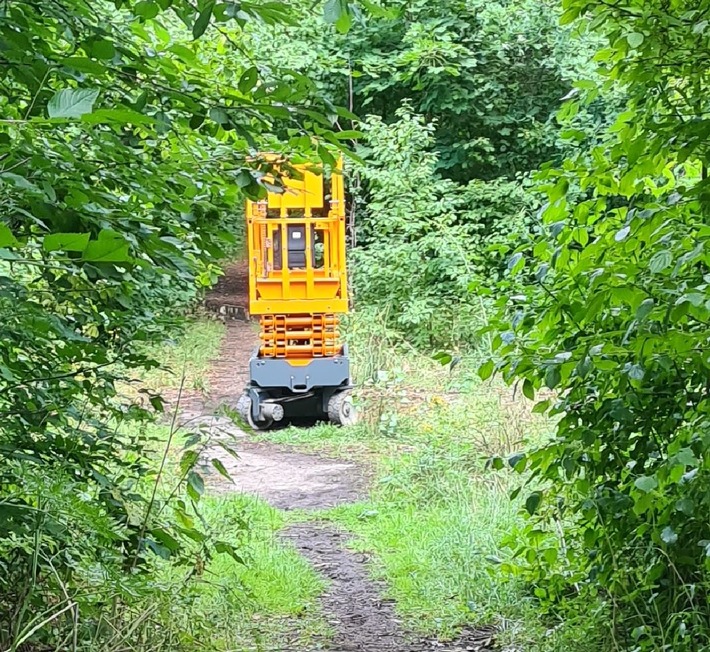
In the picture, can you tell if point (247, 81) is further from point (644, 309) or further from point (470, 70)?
point (470, 70)

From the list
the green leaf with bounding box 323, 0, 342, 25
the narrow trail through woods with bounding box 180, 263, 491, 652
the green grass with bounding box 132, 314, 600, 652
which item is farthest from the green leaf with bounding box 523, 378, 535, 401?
the green leaf with bounding box 323, 0, 342, 25

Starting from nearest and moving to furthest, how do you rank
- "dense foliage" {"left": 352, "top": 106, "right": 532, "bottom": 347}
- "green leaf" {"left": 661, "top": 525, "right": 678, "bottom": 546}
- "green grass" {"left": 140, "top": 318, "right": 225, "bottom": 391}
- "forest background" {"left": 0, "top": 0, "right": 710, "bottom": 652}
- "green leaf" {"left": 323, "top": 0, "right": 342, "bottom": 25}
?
"green leaf" {"left": 323, "top": 0, "right": 342, "bottom": 25}, "forest background" {"left": 0, "top": 0, "right": 710, "bottom": 652}, "green leaf" {"left": 661, "top": 525, "right": 678, "bottom": 546}, "green grass" {"left": 140, "top": 318, "right": 225, "bottom": 391}, "dense foliage" {"left": 352, "top": 106, "right": 532, "bottom": 347}

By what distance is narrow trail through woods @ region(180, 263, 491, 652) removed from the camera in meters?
3.87

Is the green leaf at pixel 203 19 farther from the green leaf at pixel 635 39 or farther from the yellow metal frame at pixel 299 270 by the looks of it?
the yellow metal frame at pixel 299 270

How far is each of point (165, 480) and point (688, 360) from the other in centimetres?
430

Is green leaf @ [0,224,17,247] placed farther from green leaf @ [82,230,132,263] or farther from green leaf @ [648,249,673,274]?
green leaf @ [648,249,673,274]

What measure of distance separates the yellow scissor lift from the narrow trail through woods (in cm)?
68

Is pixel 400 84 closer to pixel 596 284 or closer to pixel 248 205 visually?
pixel 248 205

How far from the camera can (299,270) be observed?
9156 millimetres

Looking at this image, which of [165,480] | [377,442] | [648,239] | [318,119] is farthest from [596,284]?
[377,442]

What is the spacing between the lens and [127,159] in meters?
2.48

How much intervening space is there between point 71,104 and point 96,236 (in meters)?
0.90

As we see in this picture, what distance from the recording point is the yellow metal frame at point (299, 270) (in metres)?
9.07

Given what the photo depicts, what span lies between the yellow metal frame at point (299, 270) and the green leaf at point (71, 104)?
7822 millimetres
